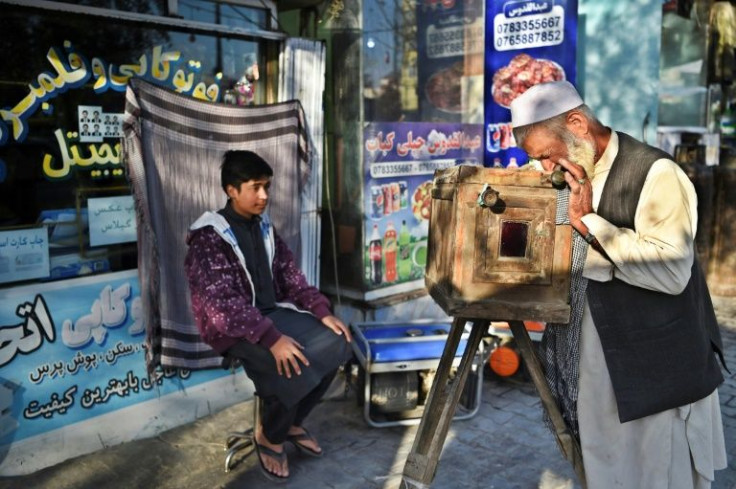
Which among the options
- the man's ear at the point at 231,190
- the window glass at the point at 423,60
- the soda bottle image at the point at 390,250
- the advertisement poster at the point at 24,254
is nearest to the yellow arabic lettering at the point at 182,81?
the man's ear at the point at 231,190

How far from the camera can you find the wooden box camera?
2.62 m

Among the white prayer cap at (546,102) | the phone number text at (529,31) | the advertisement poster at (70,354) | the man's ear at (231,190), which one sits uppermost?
the phone number text at (529,31)

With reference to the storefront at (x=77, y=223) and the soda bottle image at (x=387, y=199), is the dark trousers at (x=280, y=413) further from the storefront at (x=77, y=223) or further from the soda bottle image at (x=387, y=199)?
the soda bottle image at (x=387, y=199)

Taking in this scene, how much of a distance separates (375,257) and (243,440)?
1.94m

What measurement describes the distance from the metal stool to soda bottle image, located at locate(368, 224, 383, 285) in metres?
1.75

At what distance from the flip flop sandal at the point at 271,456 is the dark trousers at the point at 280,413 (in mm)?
68

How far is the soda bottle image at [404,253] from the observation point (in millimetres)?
5855

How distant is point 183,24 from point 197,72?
1.06 feet

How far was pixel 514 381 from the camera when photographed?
17.4ft

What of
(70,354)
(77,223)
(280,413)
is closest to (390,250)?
(280,413)

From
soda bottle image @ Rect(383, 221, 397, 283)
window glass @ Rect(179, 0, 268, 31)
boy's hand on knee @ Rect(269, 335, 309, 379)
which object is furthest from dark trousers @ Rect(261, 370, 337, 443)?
window glass @ Rect(179, 0, 268, 31)

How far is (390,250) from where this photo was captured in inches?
227

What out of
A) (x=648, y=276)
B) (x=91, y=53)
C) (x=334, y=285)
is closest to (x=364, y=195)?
(x=334, y=285)

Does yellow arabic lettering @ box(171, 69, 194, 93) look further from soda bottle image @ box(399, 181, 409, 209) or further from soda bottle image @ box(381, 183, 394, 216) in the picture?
soda bottle image @ box(399, 181, 409, 209)
